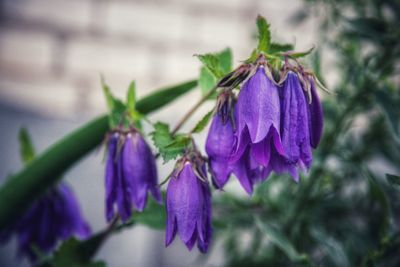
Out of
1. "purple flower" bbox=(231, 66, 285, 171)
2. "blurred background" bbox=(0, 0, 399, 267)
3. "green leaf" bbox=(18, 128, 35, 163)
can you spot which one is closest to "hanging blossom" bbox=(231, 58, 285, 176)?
"purple flower" bbox=(231, 66, 285, 171)

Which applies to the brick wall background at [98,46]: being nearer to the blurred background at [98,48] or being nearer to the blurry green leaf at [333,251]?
the blurred background at [98,48]

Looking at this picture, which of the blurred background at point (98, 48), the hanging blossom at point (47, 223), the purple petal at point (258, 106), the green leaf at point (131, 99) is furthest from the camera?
the blurred background at point (98, 48)

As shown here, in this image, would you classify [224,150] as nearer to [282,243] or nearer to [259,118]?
[259,118]

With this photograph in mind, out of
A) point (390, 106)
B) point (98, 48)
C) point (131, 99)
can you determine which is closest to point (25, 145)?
point (131, 99)

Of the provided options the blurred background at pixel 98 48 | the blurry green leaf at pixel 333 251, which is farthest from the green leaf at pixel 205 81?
the blurred background at pixel 98 48

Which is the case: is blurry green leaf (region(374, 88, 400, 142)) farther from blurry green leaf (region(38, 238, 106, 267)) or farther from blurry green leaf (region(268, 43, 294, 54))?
blurry green leaf (region(38, 238, 106, 267))

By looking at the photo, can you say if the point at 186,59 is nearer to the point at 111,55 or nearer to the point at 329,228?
the point at 111,55
